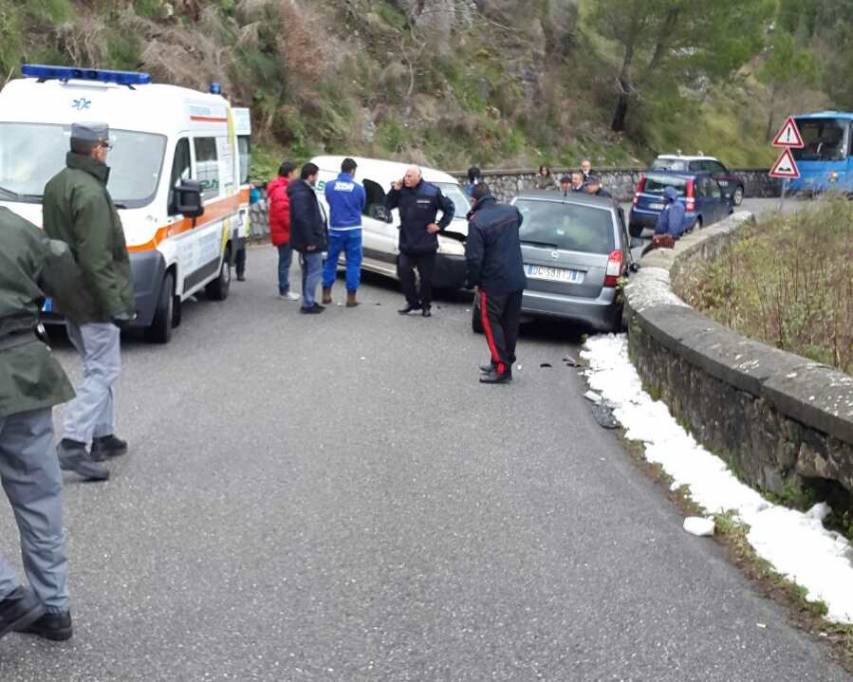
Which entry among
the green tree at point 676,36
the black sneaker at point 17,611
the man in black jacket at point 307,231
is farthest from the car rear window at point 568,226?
the green tree at point 676,36

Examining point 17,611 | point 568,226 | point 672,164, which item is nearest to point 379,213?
point 568,226

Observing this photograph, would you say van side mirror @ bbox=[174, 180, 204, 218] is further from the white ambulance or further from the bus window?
the bus window

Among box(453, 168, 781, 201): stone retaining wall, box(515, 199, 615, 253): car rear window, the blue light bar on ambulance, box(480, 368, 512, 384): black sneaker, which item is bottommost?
box(453, 168, 781, 201): stone retaining wall

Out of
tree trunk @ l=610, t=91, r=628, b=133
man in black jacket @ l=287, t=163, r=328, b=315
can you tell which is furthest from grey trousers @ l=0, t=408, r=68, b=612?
tree trunk @ l=610, t=91, r=628, b=133

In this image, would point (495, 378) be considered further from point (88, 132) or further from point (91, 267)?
point (88, 132)

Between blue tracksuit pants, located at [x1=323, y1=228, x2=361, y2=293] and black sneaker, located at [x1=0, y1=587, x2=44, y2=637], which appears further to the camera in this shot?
blue tracksuit pants, located at [x1=323, y1=228, x2=361, y2=293]

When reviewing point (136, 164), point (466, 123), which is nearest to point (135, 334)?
point (136, 164)

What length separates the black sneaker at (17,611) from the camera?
4.21 meters

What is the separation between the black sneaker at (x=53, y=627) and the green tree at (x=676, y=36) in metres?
43.9

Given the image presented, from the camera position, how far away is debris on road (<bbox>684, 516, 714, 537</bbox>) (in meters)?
6.25

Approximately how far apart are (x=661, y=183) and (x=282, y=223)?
52.4 feet

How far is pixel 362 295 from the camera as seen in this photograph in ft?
51.4

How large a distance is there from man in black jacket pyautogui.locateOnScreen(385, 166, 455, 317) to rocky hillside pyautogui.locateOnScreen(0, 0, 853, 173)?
30.0 ft

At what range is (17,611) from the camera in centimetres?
423
